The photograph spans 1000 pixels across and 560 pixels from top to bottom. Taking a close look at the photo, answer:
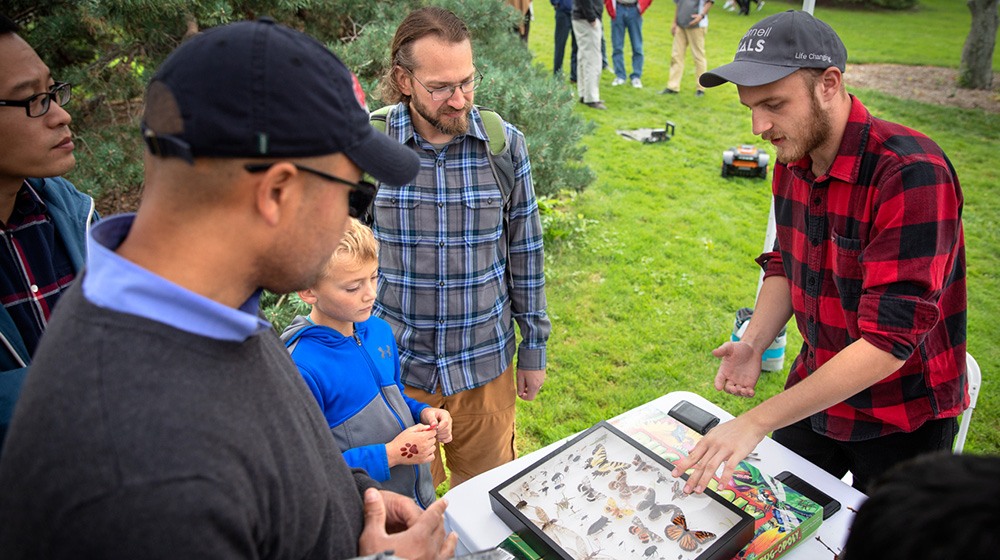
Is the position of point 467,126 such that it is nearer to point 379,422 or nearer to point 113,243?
point 379,422

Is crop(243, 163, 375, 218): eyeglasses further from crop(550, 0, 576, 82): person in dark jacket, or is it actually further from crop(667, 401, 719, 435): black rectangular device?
crop(550, 0, 576, 82): person in dark jacket

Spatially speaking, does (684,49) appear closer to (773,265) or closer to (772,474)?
(773,265)

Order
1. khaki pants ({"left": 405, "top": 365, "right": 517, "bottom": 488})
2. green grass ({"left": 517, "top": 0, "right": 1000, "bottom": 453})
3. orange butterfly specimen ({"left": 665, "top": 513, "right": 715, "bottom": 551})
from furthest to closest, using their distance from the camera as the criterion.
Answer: green grass ({"left": 517, "top": 0, "right": 1000, "bottom": 453}) → khaki pants ({"left": 405, "top": 365, "right": 517, "bottom": 488}) → orange butterfly specimen ({"left": 665, "top": 513, "right": 715, "bottom": 551})

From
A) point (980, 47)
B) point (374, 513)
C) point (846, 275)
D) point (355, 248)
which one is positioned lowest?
point (374, 513)

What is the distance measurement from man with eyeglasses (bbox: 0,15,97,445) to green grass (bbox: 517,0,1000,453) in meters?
2.48

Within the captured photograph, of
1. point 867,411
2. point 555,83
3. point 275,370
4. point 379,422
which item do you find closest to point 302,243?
point 275,370

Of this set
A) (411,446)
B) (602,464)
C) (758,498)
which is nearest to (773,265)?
(758,498)

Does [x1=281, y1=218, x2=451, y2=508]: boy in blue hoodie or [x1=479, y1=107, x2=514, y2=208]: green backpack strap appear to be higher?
[x1=479, y1=107, x2=514, y2=208]: green backpack strap

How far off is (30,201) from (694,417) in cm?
215

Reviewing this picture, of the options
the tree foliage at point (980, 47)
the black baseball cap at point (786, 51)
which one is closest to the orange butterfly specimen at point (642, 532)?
the black baseball cap at point (786, 51)

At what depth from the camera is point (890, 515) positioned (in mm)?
800

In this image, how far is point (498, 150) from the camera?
2352 mm

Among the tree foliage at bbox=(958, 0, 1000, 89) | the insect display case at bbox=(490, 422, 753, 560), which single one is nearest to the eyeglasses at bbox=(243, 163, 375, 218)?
the insect display case at bbox=(490, 422, 753, 560)

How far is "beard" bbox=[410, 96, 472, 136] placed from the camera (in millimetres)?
2262
